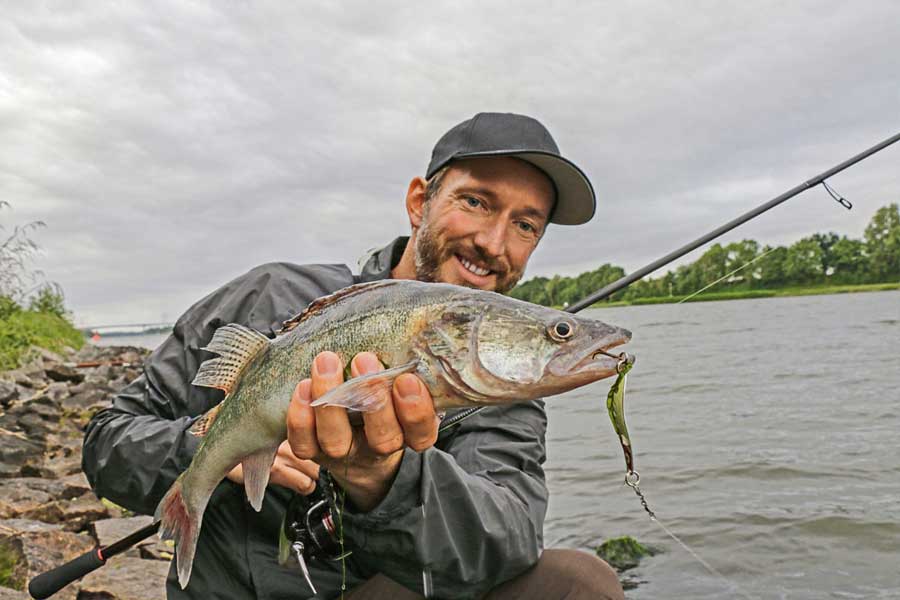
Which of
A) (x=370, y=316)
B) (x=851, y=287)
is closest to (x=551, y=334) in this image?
(x=370, y=316)

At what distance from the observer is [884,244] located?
53938mm

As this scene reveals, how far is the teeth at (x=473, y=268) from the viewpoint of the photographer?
3891 millimetres

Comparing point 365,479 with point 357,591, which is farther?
point 357,591

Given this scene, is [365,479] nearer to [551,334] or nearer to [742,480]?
[551,334]

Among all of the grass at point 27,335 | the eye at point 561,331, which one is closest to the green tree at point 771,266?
the eye at point 561,331

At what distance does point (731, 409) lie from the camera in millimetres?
12453

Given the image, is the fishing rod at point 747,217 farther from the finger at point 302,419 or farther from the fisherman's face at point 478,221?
the finger at point 302,419

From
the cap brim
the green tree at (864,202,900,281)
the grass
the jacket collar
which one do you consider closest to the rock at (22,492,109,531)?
the jacket collar

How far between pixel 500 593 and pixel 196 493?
1.37m

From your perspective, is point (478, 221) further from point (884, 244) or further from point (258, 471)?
point (884, 244)

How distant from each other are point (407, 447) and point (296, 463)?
0.57 meters

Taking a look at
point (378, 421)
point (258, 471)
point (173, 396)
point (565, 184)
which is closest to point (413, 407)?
point (378, 421)

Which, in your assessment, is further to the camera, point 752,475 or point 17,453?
point 752,475

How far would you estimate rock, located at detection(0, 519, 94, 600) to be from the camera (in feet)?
14.2
